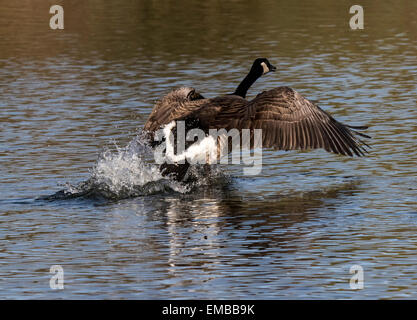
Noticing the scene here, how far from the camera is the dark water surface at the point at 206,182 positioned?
10.1 metres

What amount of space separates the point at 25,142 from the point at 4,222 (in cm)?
478

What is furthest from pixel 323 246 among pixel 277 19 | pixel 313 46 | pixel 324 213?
pixel 277 19

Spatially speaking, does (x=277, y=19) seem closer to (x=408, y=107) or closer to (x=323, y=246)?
(x=408, y=107)

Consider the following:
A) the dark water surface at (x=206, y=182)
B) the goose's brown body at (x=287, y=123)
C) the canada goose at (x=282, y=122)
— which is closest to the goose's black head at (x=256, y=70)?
the dark water surface at (x=206, y=182)

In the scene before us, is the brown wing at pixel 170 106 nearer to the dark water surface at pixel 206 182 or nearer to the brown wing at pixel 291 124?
the dark water surface at pixel 206 182

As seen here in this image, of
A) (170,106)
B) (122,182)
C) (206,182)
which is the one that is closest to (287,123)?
(206,182)

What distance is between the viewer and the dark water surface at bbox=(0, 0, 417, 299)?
10.1 metres

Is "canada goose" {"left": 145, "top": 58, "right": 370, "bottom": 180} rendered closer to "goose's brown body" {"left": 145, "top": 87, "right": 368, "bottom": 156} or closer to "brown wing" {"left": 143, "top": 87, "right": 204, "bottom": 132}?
"goose's brown body" {"left": 145, "top": 87, "right": 368, "bottom": 156}

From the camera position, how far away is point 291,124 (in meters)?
13.8

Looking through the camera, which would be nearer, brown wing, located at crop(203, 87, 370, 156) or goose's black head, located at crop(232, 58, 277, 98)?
brown wing, located at crop(203, 87, 370, 156)

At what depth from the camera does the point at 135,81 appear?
2259cm

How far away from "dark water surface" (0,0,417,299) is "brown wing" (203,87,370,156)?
0.61m

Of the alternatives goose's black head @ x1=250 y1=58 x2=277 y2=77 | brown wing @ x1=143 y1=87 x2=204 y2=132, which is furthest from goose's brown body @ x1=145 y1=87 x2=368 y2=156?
goose's black head @ x1=250 y1=58 x2=277 y2=77

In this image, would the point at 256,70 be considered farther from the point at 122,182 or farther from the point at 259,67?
the point at 122,182
